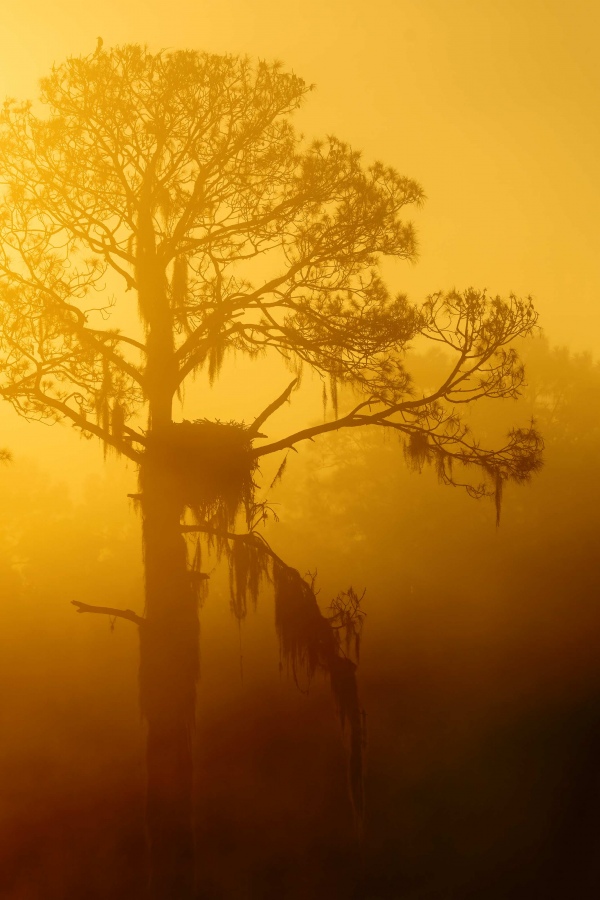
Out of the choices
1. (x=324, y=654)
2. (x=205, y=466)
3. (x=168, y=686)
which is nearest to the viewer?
(x=205, y=466)

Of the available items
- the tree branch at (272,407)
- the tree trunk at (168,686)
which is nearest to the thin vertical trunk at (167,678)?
the tree trunk at (168,686)

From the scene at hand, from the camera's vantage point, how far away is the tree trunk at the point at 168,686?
33.9 feet

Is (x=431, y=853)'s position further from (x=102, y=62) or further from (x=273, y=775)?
(x=102, y=62)

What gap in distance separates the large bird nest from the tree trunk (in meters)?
0.11

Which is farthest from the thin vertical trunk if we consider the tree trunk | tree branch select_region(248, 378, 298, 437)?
tree branch select_region(248, 378, 298, 437)

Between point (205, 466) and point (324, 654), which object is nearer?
point (205, 466)

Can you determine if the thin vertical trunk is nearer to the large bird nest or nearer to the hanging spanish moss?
the large bird nest

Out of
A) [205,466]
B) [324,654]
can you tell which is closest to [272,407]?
[205,466]

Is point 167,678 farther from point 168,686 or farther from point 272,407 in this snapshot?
point 272,407

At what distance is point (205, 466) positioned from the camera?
10.4m

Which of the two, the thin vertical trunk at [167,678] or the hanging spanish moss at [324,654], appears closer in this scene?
the thin vertical trunk at [167,678]

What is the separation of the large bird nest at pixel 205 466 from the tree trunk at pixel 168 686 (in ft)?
0.37

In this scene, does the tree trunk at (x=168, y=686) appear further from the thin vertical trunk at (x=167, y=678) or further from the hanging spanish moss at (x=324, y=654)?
the hanging spanish moss at (x=324, y=654)

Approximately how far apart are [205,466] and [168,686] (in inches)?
101
